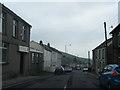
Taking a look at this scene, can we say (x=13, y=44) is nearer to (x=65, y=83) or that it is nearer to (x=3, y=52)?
(x=3, y=52)

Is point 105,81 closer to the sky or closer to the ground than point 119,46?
closer to the ground

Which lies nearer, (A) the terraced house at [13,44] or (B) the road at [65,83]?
(B) the road at [65,83]

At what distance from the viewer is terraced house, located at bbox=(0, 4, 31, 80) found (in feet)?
78.3

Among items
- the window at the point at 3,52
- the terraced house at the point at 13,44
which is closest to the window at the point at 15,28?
the terraced house at the point at 13,44

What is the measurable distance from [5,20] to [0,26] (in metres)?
1.41

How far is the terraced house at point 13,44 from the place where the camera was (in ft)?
78.3

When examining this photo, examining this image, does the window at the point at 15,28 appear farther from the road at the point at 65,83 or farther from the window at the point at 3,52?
the road at the point at 65,83

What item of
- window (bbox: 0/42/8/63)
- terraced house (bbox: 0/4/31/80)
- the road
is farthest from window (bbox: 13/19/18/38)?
the road

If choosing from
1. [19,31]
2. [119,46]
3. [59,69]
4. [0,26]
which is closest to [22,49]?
[19,31]

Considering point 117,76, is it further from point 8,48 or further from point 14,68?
point 14,68

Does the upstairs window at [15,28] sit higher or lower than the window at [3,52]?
higher

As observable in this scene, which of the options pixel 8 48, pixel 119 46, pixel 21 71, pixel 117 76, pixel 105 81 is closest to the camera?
pixel 117 76

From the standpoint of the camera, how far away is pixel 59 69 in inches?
1748

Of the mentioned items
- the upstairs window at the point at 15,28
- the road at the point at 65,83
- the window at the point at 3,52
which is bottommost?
the road at the point at 65,83
